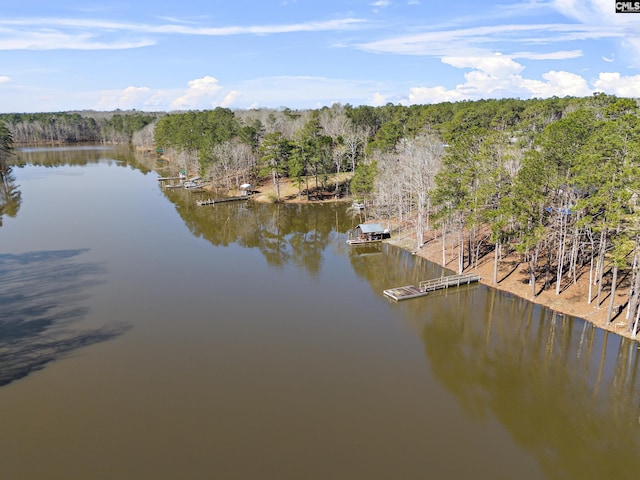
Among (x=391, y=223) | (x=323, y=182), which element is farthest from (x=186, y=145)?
(x=391, y=223)

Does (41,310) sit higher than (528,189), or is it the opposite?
(528,189)

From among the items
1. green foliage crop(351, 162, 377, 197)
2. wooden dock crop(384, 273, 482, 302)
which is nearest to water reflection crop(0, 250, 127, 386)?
wooden dock crop(384, 273, 482, 302)

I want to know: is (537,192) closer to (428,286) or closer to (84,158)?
(428,286)

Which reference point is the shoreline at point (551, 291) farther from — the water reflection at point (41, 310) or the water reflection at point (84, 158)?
the water reflection at point (84, 158)

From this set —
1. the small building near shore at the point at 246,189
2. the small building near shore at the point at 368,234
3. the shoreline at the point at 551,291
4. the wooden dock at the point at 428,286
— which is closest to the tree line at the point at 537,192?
the shoreline at the point at 551,291

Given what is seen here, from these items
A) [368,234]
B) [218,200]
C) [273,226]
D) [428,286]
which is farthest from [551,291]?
[218,200]

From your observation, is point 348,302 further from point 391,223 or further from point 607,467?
point 391,223
